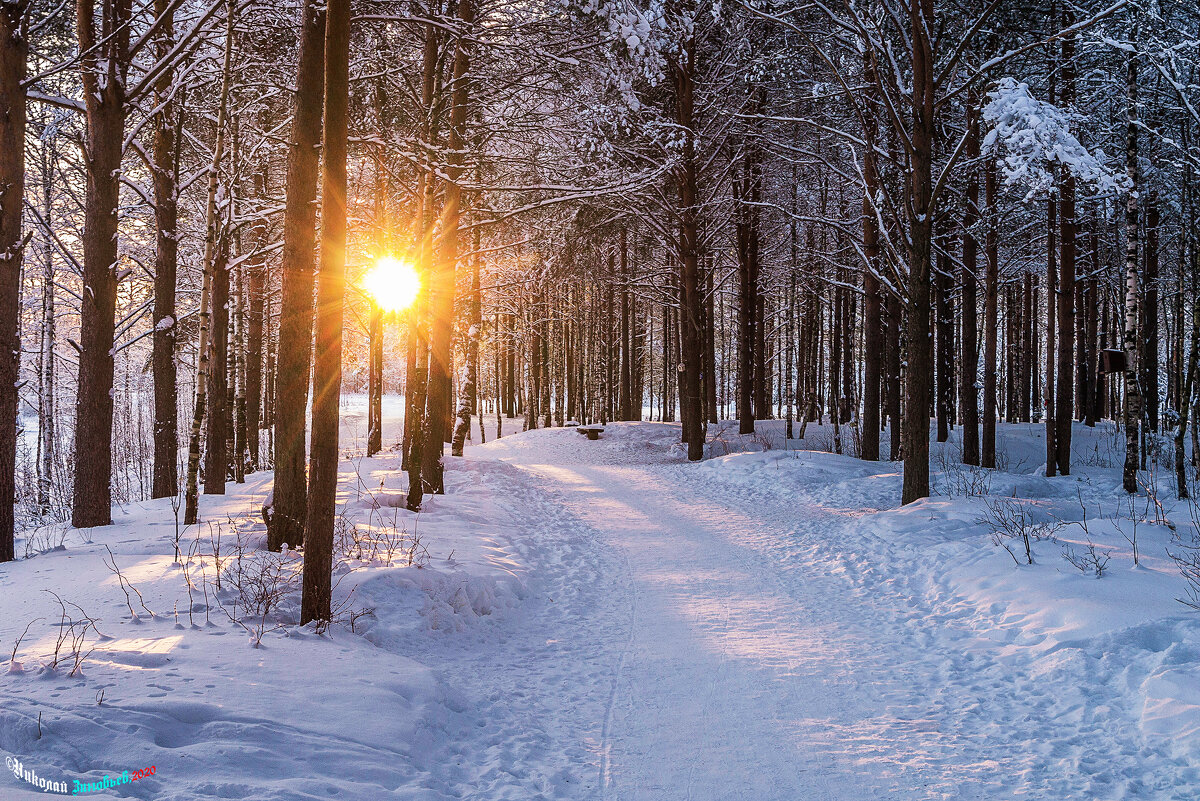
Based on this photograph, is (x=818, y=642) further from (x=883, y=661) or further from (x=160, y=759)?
(x=160, y=759)

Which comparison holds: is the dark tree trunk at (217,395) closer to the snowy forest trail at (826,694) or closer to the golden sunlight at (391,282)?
the golden sunlight at (391,282)

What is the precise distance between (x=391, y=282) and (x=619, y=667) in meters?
12.2

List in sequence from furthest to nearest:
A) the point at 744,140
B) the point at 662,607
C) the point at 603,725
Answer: the point at 744,140 → the point at 662,607 → the point at 603,725

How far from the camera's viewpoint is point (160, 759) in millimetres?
3068

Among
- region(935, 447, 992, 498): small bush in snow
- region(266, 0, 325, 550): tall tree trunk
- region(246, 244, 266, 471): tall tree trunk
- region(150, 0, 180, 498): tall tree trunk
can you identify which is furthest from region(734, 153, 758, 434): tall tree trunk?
region(266, 0, 325, 550): tall tree trunk

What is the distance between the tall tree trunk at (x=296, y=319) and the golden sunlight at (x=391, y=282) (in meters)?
3.75

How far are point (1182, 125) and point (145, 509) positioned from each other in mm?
21293

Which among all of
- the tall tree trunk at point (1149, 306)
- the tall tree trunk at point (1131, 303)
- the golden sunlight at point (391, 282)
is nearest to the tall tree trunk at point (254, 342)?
the golden sunlight at point (391, 282)

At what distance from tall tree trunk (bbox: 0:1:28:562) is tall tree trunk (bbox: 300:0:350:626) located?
5.05 metres

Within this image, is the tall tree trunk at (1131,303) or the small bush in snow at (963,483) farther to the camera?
the small bush in snow at (963,483)

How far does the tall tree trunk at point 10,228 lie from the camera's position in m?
7.57

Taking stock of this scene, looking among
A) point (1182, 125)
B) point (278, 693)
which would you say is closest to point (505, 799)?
point (278, 693)

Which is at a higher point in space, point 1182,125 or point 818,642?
point 1182,125

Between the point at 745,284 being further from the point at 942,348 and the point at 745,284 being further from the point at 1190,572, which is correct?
the point at 1190,572
